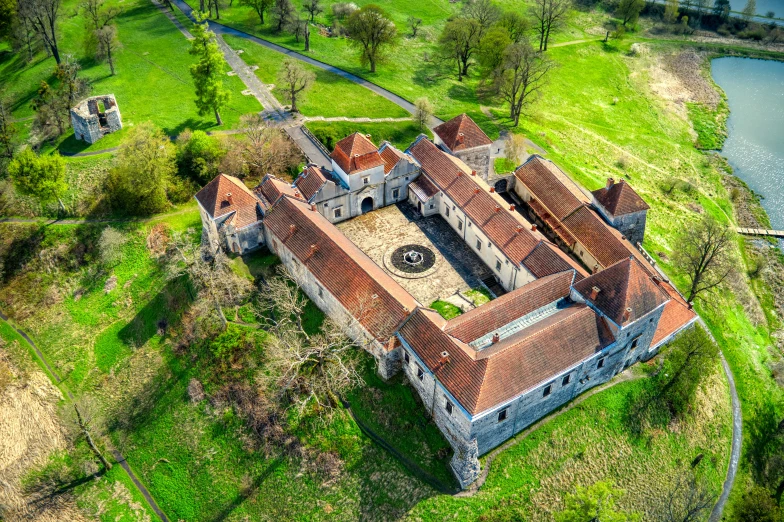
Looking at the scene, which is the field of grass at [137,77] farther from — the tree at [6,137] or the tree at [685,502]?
the tree at [685,502]

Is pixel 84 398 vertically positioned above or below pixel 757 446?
below

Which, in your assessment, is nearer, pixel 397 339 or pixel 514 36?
pixel 397 339

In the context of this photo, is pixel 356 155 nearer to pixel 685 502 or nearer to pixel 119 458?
pixel 119 458

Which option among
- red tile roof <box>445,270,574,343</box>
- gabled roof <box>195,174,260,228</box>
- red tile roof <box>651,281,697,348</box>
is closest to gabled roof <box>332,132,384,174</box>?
gabled roof <box>195,174,260,228</box>

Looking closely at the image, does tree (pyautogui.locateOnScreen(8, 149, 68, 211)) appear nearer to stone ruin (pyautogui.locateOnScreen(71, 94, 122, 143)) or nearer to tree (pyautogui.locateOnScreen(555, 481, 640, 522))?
stone ruin (pyautogui.locateOnScreen(71, 94, 122, 143))

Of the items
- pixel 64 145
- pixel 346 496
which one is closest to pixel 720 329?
pixel 346 496

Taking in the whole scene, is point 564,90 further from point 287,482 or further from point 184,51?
point 287,482

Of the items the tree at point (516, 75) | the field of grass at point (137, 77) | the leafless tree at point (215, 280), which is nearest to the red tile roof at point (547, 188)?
the tree at point (516, 75)
